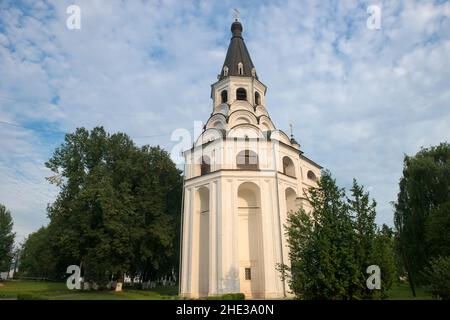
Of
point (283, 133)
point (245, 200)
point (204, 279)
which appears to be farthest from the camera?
point (283, 133)

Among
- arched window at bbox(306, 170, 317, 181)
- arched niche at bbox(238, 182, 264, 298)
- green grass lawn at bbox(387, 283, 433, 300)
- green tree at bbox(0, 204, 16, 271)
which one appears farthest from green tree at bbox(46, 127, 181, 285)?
green tree at bbox(0, 204, 16, 271)

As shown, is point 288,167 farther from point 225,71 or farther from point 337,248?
point 337,248

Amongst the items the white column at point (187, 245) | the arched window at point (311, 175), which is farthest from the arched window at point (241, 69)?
the white column at point (187, 245)

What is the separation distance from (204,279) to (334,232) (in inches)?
757

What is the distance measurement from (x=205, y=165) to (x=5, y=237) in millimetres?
43356

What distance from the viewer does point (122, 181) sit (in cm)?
3412

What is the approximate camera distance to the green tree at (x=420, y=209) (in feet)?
87.3

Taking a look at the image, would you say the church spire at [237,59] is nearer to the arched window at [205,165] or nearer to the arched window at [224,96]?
the arched window at [224,96]

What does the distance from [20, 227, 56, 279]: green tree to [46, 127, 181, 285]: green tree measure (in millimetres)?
1183

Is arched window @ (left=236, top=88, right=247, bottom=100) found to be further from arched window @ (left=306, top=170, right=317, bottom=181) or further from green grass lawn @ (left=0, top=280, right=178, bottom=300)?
green grass lawn @ (left=0, top=280, right=178, bottom=300)

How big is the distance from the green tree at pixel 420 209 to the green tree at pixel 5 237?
187 ft
